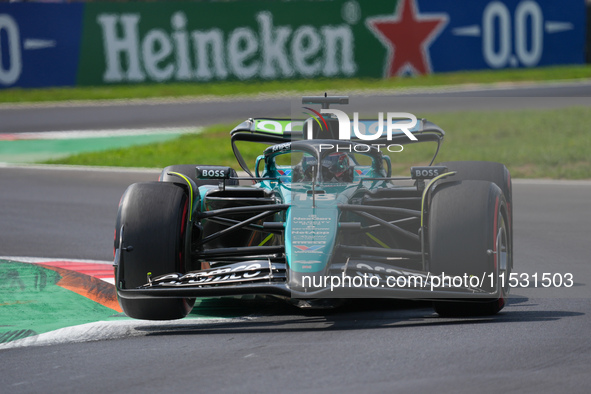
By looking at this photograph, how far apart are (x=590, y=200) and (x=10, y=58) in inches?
564

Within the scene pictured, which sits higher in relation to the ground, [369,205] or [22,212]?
[369,205]

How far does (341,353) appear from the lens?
534cm

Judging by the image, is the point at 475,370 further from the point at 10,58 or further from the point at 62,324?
the point at 10,58

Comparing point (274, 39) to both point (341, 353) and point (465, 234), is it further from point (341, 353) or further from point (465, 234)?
point (341, 353)

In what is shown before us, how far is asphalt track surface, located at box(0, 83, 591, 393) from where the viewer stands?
4828 mm

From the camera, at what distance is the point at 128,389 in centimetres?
481

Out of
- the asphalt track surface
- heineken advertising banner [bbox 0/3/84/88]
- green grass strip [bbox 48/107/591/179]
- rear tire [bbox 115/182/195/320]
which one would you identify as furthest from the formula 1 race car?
heineken advertising banner [bbox 0/3/84/88]

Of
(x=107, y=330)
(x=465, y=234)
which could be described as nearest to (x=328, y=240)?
(x=465, y=234)

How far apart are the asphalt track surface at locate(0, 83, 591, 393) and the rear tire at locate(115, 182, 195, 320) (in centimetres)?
13

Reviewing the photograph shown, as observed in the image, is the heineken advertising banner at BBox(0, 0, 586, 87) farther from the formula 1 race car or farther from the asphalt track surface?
the formula 1 race car

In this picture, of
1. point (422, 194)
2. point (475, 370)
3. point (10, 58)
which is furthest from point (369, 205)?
point (10, 58)

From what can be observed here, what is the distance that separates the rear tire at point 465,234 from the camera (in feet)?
19.7

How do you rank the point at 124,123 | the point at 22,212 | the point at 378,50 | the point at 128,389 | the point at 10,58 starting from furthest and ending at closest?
the point at 378,50 < the point at 10,58 < the point at 124,123 < the point at 22,212 < the point at 128,389

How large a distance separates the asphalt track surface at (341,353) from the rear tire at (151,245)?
131 millimetres
